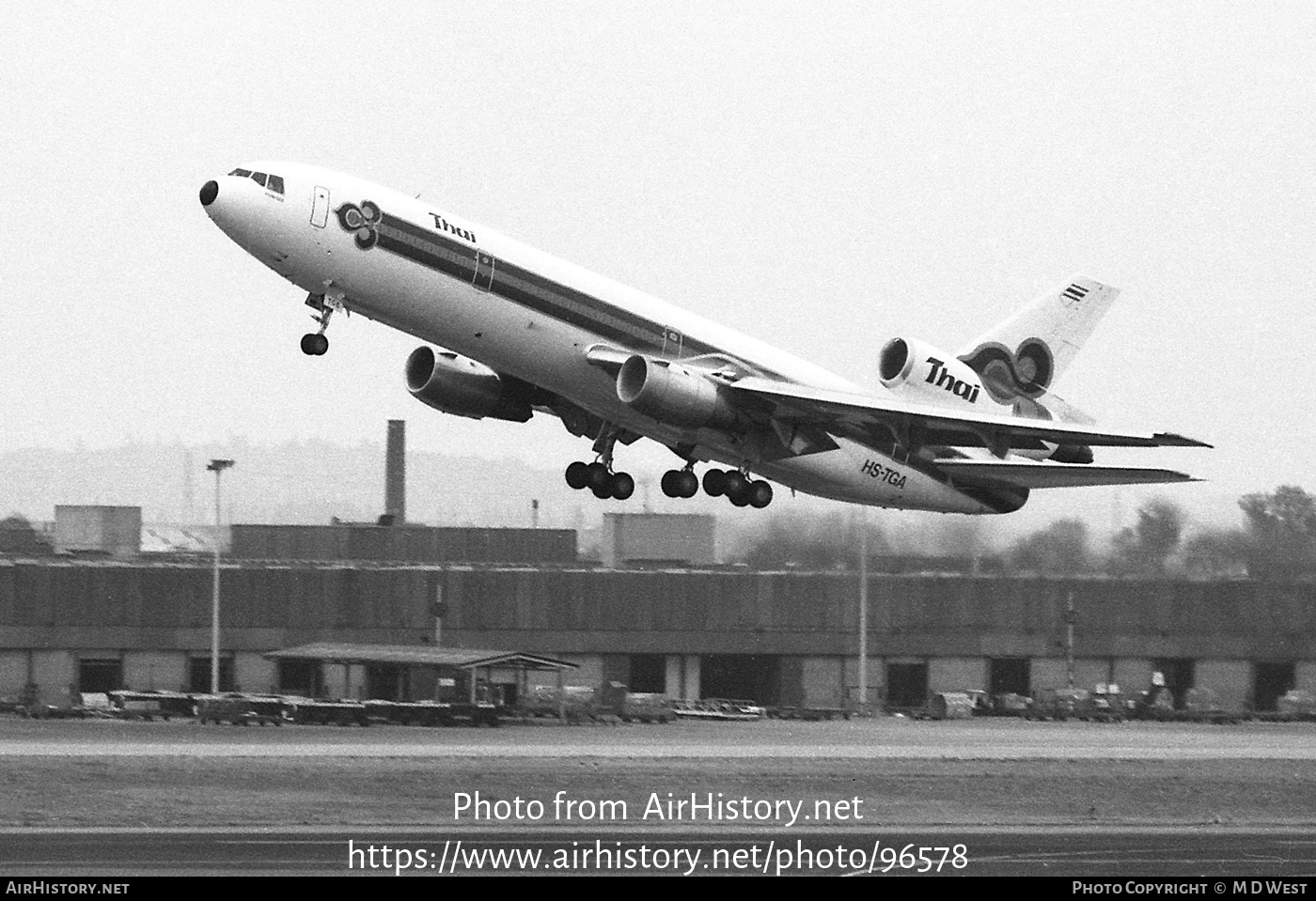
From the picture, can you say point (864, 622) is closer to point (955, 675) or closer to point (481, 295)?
point (955, 675)

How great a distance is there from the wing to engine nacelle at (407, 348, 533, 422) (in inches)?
206

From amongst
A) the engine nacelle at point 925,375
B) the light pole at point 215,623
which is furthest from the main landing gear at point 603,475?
the light pole at point 215,623

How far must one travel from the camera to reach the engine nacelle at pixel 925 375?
143 feet

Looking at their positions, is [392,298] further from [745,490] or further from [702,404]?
[745,490]

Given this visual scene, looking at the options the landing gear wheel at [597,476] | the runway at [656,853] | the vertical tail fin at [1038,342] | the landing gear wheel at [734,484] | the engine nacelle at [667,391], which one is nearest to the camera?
the runway at [656,853]

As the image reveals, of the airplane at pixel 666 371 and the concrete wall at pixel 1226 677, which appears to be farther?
the concrete wall at pixel 1226 677

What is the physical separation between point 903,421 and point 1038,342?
6.74 metres

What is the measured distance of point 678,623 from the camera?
7200 centimetres

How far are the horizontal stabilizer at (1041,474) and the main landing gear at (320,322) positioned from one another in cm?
1501

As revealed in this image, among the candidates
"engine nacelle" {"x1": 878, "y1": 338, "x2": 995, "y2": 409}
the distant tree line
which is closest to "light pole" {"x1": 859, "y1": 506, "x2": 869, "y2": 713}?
the distant tree line

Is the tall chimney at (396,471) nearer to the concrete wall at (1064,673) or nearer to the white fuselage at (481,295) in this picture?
the concrete wall at (1064,673)

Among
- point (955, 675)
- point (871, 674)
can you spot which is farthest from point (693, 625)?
point (955, 675)

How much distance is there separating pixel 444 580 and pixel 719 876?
141 ft

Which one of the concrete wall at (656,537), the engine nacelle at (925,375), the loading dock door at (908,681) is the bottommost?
the loading dock door at (908,681)
